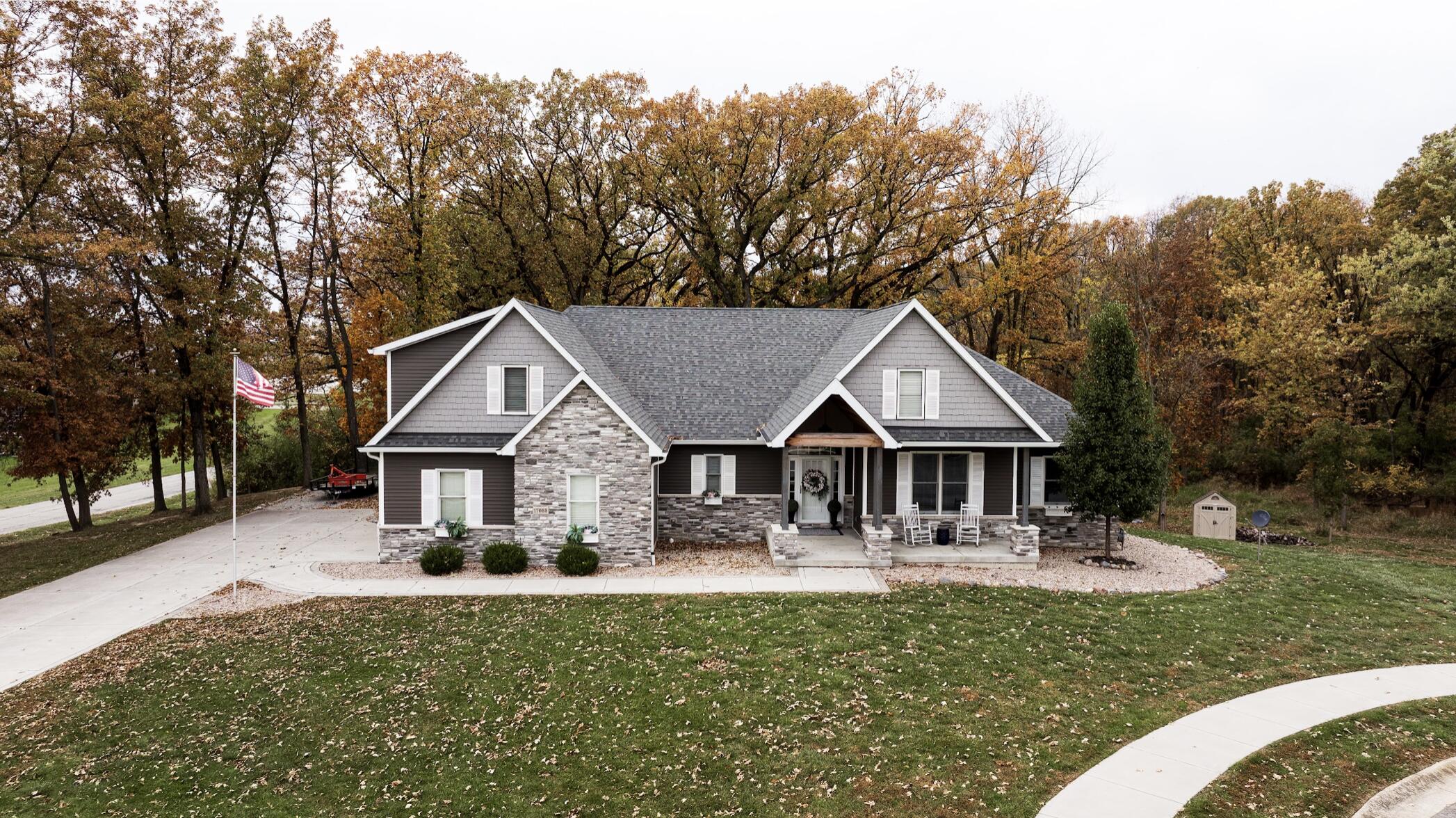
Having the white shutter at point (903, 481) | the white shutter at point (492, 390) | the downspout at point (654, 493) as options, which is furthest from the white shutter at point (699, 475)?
the white shutter at point (492, 390)

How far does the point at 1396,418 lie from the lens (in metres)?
28.5

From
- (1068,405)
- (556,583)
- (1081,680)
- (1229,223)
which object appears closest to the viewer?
(1081,680)

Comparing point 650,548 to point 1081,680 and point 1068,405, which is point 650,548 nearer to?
point 1081,680

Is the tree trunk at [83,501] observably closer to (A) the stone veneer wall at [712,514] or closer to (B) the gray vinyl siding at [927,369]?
(A) the stone veneer wall at [712,514]

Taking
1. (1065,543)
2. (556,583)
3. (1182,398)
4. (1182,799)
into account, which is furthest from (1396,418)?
(556,583)

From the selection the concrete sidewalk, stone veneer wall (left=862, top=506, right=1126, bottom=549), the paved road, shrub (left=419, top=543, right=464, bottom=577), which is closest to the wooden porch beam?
the concrete sidewalk

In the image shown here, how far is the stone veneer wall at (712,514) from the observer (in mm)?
20672

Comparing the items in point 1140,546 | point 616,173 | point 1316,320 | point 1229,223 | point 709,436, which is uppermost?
point 616,173

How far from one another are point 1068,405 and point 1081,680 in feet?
41.4

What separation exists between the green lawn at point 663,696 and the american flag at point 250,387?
4815mm

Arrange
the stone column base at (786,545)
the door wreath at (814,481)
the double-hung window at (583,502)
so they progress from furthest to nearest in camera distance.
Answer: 1. the door wreath at (814,481)
2. the stone column base at (786,545)
3. the double-hung window at (583,502)

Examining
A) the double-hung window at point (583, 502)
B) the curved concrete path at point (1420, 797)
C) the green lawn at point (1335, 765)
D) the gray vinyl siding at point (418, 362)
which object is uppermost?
the gray vinyl siding at point (418, 362)

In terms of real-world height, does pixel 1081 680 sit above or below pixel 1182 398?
below

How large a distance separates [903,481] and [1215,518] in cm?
1265
